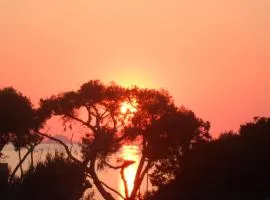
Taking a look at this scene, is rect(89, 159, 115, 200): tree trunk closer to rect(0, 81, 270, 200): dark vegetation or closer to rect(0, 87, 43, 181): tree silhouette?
rect(0, 81, 270, 200): dark vegetation

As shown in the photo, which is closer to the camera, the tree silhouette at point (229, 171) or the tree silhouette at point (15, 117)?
the tree silhouette at point (229, 171)

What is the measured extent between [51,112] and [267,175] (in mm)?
26519

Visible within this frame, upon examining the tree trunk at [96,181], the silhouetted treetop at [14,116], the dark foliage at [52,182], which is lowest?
the dark foliage at [52,182]

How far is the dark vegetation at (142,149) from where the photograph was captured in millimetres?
35031

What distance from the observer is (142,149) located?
53375 millimetres

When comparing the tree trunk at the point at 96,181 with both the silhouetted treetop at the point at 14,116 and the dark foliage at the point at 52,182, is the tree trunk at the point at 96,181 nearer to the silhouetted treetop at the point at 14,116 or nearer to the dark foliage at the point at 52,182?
the silhouetted treetop at the point at 14,116

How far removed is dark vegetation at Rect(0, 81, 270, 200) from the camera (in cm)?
3503

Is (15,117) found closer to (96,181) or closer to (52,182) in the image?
(96,181)

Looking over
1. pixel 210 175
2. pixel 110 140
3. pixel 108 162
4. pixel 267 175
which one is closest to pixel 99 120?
pixel 110 140

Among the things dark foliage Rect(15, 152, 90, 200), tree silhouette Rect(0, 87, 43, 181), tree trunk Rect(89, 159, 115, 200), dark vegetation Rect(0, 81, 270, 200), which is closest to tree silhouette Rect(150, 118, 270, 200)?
dark vegetation Rect(0, 81, 270, 200)

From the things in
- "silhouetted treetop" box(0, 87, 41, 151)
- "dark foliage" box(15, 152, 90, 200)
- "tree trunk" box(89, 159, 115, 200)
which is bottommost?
"dark foliage" box(15, 152, 90, 200)

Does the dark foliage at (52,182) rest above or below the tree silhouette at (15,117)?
below

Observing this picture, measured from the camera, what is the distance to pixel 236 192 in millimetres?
38750

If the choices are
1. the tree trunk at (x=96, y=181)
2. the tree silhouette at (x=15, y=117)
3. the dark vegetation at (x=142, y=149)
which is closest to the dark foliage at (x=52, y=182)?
the dark vegetation at (x=142, y=149)
